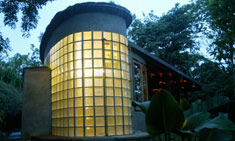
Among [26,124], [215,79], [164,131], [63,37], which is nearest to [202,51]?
[215,79]

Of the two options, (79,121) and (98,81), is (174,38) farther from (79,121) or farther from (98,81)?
(79,121)

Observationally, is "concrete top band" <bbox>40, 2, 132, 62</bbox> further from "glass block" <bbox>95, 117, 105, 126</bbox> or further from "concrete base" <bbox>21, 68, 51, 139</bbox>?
"glass block" <bbox>95, 117, 105, 126</bbox>

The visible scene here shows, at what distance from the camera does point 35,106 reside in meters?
7.08

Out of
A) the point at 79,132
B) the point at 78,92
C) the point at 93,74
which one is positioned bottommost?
the point at 79,132

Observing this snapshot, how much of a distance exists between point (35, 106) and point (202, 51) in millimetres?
12741

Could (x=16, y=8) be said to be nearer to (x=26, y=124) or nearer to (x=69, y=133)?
(x=26, y=124)

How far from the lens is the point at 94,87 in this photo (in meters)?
5.55

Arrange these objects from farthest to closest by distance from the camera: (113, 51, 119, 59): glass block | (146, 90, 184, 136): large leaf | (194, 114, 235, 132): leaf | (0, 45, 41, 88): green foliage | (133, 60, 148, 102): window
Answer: (0, 45, 41, 88): green foliage < (133, 60, 148, 102): window < (113, 51, 119, 59): glass block < (146, 90, 184, 136): large leaf < (194, 114, 235, 132): leaf

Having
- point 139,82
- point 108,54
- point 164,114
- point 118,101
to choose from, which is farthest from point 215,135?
point 139,82

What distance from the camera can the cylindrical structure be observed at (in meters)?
5.44

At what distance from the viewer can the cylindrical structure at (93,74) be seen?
17.8 ft

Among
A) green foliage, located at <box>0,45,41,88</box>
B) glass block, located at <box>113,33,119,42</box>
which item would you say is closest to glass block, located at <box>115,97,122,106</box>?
glass block, located at <box>113,33,119,42</box>

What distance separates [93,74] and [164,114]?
3908 millimetres

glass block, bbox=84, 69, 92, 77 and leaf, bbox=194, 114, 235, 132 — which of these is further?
glass block, bbox=84, 69, 92, 77
